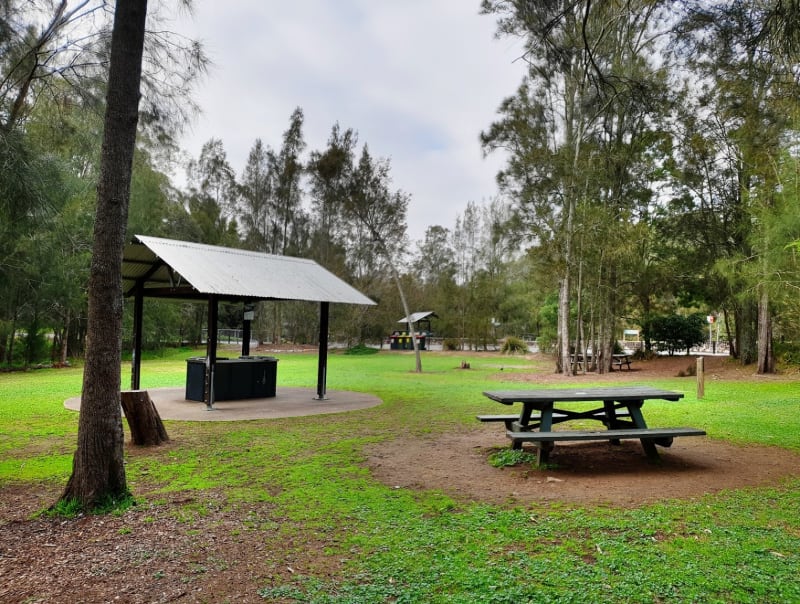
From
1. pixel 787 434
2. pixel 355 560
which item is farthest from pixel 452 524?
pixel 787 434

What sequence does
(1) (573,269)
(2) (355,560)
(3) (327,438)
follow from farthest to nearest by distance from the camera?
(1) (573,269), (3) (327,438), (2) (355,560)

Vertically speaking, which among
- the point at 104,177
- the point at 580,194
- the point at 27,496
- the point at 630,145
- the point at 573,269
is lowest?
the point at 27,496

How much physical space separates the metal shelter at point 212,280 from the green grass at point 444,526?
2.58 m

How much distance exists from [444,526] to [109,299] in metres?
3.06

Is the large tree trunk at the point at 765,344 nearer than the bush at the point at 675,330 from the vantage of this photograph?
Yes

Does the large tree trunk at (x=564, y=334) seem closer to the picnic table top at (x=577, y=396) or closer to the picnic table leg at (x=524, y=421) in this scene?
the picnic table top at (x=577, y=396)

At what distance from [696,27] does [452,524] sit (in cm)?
533

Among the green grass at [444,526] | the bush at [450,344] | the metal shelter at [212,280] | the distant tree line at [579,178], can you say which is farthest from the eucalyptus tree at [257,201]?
the green grass at [444,526]

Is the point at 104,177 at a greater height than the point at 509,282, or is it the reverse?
the point at 509,282

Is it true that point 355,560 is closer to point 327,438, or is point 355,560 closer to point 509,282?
point 327,438

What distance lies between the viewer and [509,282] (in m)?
42.1

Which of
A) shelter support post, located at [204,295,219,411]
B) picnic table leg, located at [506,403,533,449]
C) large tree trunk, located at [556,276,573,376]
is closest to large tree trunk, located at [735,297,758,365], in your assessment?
large tree trunk, located at [556,276,573,376]

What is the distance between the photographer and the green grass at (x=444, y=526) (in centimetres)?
304

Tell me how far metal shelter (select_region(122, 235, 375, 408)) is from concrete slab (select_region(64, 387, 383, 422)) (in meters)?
0.45
